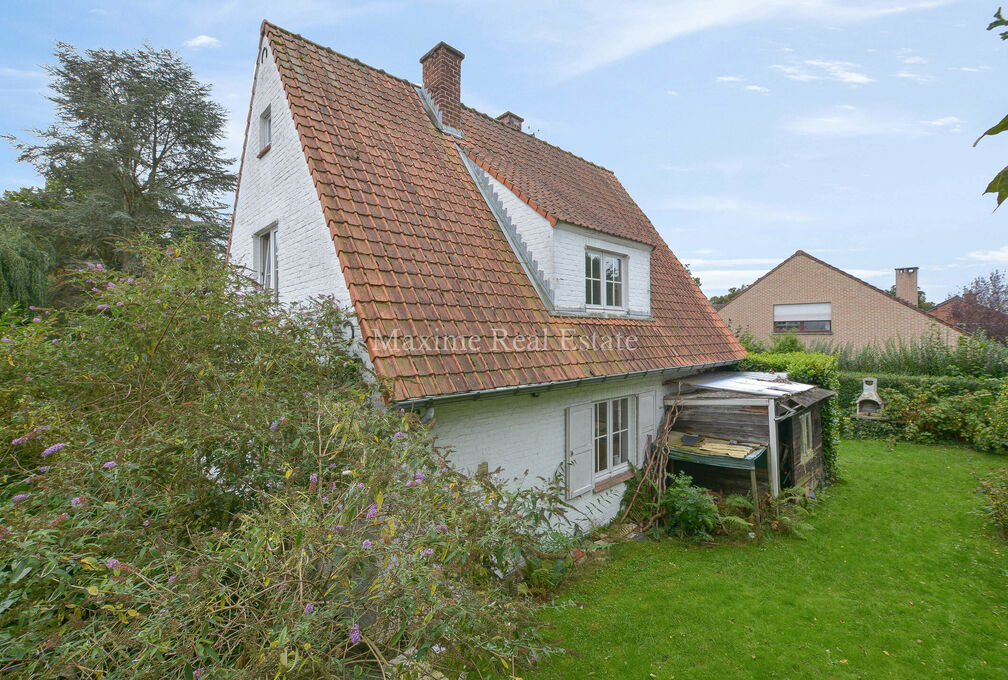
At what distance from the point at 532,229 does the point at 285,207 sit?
4.03m

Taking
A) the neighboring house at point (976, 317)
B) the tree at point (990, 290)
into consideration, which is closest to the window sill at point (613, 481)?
the neighboring house at point (976, 317)

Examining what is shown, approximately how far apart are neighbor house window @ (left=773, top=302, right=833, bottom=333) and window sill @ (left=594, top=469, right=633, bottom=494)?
22.5 m

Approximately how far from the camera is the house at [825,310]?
77.8ft

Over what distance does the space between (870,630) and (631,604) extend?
275 centimetres

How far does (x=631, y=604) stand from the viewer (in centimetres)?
572

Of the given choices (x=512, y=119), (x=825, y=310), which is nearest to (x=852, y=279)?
(x=825, y=310)

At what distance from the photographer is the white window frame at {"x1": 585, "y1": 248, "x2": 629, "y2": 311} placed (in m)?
8.35

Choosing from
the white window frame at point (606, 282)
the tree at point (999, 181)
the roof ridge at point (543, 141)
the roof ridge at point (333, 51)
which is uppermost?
the roof ridge at point (333, 51)

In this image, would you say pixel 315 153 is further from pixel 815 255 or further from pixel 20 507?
pixel 815 255

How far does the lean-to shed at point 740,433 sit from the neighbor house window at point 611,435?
81cm

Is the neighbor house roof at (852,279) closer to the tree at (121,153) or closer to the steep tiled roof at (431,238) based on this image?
the steep tiled roof at (431,238)

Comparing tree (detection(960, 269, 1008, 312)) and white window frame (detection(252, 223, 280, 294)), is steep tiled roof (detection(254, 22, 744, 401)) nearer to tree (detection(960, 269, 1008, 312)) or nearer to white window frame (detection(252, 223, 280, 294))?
white window frame (detection(252, 223, 280, 294))

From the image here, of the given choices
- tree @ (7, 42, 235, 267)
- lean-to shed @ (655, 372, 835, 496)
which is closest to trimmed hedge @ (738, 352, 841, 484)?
lean-to shed @ (655, 372, 835, 496)

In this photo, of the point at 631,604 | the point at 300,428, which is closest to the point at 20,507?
the point at 300,428
